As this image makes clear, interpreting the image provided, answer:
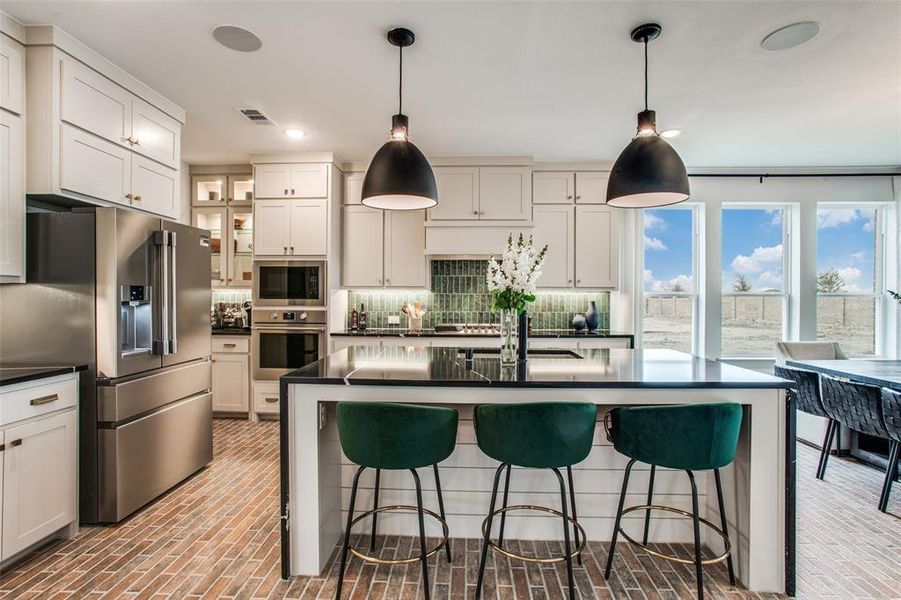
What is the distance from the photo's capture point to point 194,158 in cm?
481

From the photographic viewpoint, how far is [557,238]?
15.8ft

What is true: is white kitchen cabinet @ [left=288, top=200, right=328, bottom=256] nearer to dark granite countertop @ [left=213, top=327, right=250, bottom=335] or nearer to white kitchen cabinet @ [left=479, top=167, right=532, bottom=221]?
dark granite countertop @ [left=213, top=327, right=250, bottom=335]

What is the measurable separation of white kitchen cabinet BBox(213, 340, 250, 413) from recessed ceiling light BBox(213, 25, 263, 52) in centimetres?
310

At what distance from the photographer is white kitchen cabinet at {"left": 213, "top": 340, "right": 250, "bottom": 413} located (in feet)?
15.4

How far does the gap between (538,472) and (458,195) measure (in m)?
3.12

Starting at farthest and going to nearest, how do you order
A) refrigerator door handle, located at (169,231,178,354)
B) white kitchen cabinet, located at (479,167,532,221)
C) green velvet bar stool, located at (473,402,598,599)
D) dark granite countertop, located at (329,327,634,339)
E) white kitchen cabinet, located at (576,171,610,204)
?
white kitchen cabinet, located at (576,171,610,204), white kitchen cabinet, located at (479,167,532,221), dark granite countertop, located at (329,327,634,339), refrigerator door handle, located at (169,231,178,354), green velvet bar stool, located at (473,402,598,599)

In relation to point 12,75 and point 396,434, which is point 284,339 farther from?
point 396,434

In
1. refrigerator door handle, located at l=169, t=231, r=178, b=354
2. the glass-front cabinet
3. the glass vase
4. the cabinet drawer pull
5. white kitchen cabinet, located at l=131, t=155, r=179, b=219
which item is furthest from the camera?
the glass-front cabinet

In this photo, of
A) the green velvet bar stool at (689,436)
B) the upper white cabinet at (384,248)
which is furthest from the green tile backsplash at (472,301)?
the green velvet bar stool at (689,436)

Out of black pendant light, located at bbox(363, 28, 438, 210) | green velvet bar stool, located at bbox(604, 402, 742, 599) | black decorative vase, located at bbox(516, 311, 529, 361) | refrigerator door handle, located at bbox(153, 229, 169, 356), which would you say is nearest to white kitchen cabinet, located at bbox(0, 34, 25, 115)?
refrigerator door handle, located at bbox(153, 229, 169, 356)

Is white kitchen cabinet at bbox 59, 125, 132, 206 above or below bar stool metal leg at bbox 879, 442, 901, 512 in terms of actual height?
above

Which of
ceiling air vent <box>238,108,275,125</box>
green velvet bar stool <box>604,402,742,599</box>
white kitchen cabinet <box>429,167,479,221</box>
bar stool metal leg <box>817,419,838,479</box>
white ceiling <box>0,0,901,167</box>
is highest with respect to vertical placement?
ceiling air vent <box>238,108,275,125</box>

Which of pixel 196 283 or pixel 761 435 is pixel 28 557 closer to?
pixel 196 283

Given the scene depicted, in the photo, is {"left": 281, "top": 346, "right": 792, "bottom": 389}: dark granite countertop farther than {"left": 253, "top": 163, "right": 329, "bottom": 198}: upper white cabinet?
No
